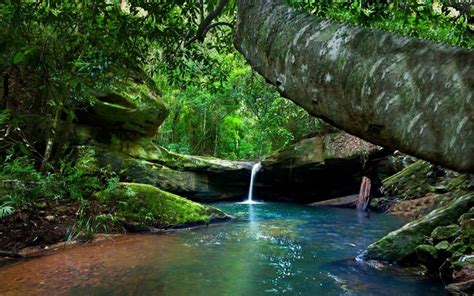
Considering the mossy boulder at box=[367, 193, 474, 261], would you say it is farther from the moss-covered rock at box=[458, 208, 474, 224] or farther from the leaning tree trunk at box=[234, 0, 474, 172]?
the leaning tree trunk at box=[234, 0, 474, 172]

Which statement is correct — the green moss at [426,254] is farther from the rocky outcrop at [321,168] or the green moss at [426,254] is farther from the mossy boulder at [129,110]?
the mossy boulder at [129,110]

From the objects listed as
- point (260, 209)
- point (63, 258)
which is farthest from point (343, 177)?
point (63, 258)

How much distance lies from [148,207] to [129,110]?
5828 mm

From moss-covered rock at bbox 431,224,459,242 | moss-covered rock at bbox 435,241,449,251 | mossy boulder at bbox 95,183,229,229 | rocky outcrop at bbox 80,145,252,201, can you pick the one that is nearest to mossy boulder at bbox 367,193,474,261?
moss-covered rock at bbox 431,224,459,242

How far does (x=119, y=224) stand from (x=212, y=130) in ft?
59.8

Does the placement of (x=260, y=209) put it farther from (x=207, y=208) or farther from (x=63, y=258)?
(x=63, y=258)

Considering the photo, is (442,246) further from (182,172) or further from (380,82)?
(182,172)

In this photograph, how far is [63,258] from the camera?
6.81 metres

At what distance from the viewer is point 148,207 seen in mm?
9680

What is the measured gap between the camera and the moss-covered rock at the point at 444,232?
21.1 feet

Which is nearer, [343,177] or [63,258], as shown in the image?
[63,258]

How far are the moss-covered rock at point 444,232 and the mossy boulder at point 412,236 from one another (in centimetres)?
26

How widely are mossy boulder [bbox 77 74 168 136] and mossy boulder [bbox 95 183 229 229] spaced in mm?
4783

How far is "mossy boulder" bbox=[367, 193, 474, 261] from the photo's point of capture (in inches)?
269
